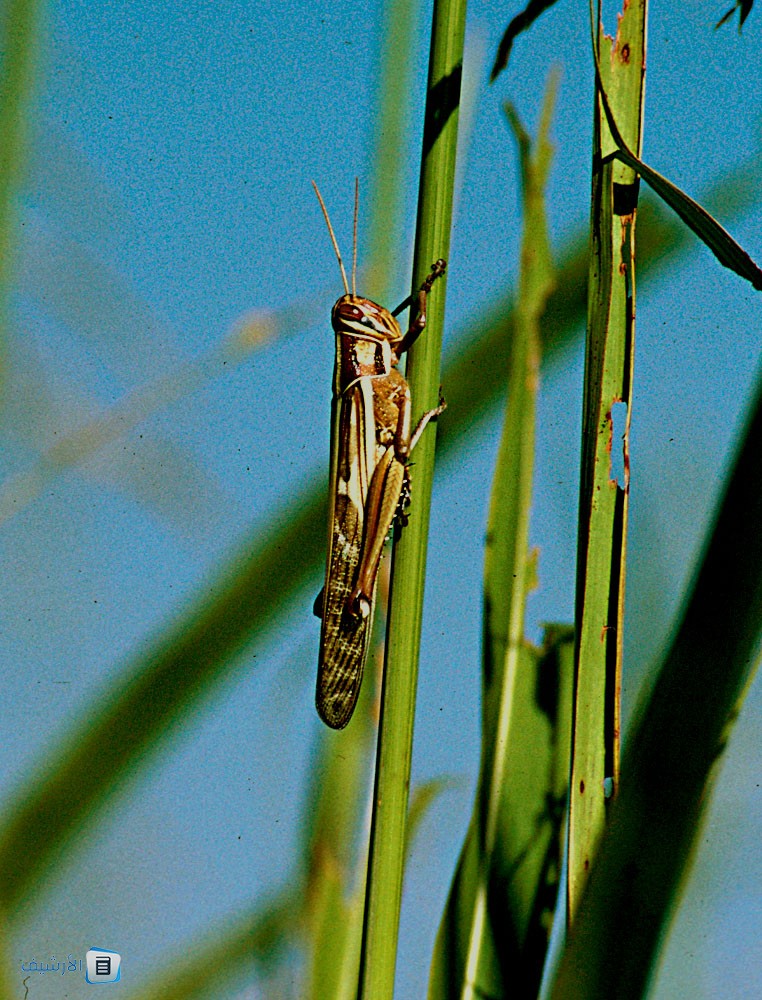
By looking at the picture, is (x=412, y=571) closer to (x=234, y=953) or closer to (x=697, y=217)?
(x=697, y=217)

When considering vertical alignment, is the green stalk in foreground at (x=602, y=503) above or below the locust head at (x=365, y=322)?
below

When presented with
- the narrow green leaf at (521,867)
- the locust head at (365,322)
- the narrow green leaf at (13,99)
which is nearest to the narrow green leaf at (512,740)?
the narrow green leaf at (521,867)

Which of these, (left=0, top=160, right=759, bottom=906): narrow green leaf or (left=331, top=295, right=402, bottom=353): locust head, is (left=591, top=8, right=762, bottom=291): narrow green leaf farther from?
(left=331, top=295, right=402, bottom=353): locust head

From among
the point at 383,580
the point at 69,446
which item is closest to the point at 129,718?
the point at 383,580

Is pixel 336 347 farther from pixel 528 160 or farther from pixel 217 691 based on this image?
pixel 217 691

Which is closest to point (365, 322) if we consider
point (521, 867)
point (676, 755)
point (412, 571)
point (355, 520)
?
point (355, 520)

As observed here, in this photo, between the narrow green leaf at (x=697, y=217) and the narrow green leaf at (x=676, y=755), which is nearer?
the narrow green leaf at (x=676, y=755)

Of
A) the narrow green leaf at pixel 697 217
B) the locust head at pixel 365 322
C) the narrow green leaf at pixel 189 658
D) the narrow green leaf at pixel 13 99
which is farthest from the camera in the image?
the locust head at pixel 365 322

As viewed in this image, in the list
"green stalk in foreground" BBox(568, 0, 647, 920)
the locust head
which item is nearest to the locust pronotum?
the locust head

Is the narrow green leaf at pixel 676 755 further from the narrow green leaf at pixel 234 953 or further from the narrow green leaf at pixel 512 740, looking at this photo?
the narrow green leaf at pixel 234 953
